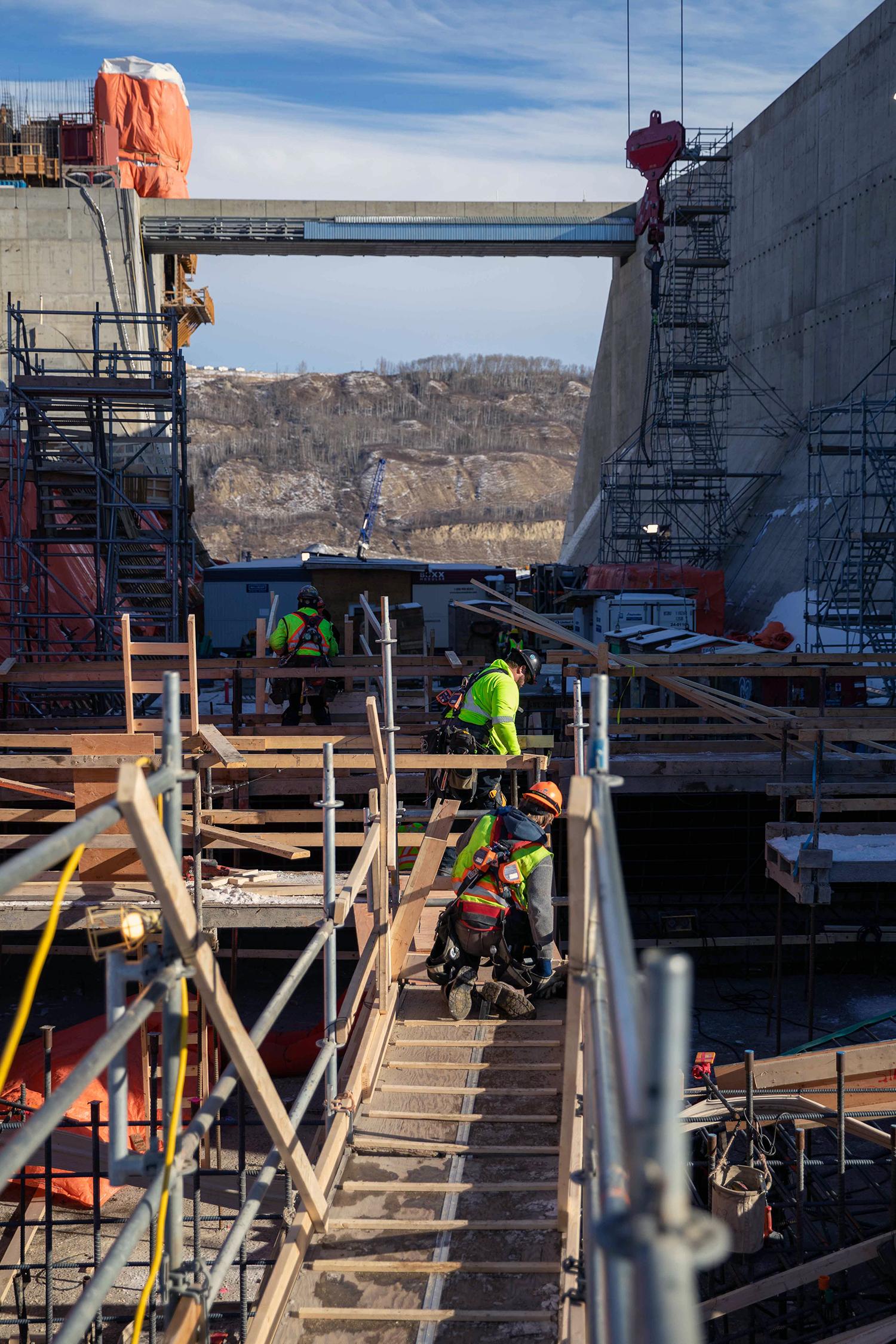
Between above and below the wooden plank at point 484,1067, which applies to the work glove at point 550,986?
above


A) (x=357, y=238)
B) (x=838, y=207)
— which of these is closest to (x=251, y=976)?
(x=838, y=207)

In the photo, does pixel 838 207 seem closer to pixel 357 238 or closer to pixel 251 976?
pixel 357 238

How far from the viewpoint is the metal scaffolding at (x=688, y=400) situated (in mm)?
31156

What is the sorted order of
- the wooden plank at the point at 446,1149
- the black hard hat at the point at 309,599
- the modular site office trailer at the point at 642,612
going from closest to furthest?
the wooden plank at the point at 446,1149, the black hard hat at the point at 309,599, the modular site office trailer at the point at 642,612

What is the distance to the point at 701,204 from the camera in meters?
33.1

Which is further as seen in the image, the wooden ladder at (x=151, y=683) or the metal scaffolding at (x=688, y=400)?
the metal scaffolding at (x=688, y=400)

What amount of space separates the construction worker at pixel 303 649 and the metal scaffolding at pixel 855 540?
8327 mm

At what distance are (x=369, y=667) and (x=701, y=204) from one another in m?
25.4

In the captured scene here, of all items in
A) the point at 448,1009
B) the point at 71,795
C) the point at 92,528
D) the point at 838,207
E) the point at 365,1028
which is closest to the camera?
the point at 365,1028

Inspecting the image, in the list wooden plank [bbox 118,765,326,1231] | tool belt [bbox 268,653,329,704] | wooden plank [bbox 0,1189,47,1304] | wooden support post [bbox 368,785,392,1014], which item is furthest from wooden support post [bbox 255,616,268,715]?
wooden plank [bbox 118,765,326,1231]

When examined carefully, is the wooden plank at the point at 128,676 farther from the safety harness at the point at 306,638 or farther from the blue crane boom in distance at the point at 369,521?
the blue crane boom in distance at the point at 369,521

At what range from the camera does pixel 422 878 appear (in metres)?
7.37

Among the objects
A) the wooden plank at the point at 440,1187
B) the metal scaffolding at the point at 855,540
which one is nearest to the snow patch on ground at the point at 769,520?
the metal scaffolding at the point at 855,540

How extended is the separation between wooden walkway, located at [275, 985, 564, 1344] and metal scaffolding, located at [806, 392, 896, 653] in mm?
12241
